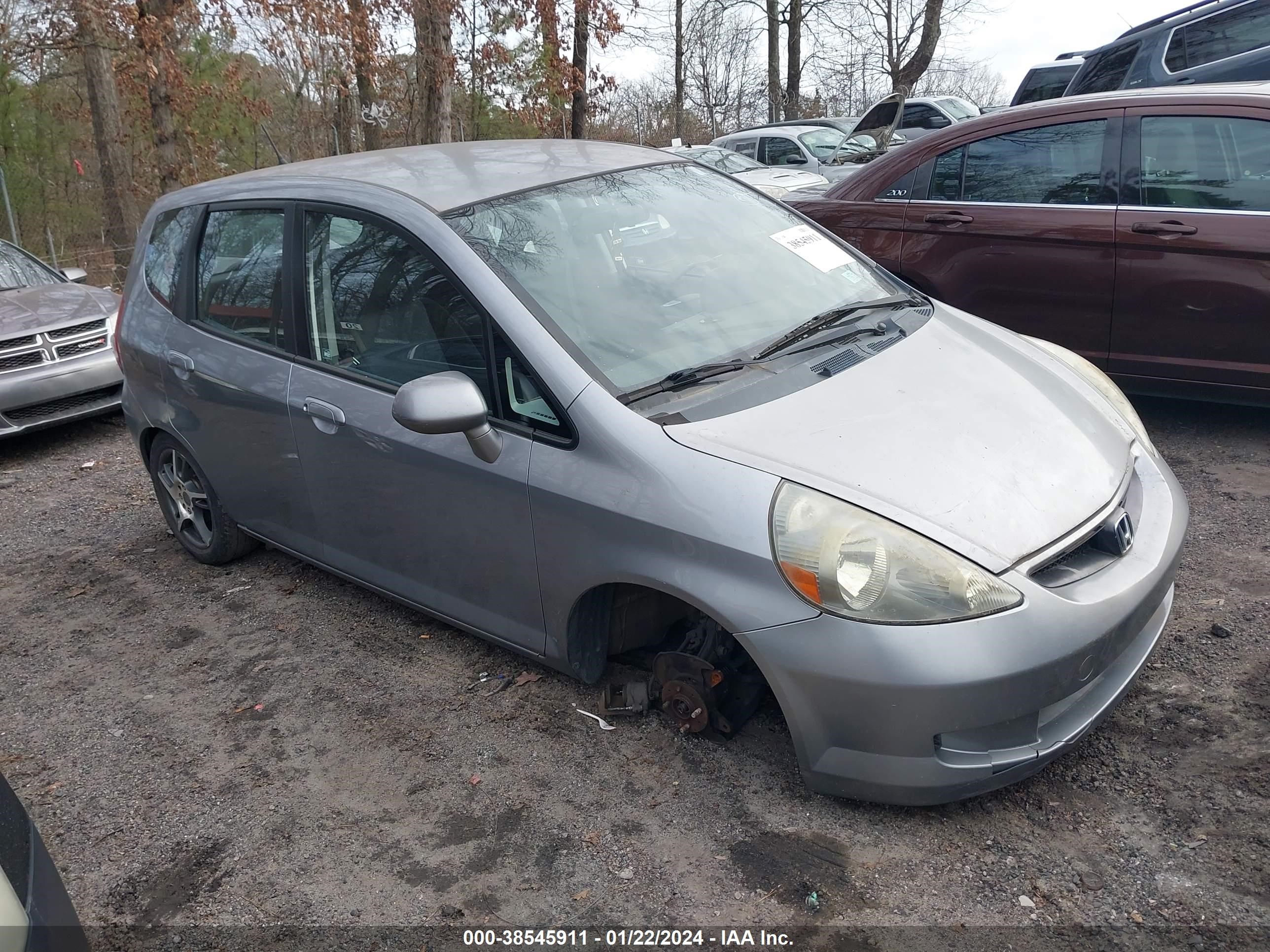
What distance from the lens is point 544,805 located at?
2.96m

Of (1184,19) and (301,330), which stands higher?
(1184,19)

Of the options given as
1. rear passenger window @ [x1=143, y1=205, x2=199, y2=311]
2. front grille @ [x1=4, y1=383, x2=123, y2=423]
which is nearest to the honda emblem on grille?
rear passenger window @ [x1=143, y1=205, x2=199, y2=311]

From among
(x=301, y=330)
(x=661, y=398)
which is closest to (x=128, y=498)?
(x=301, y=330)

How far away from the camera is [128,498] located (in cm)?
607

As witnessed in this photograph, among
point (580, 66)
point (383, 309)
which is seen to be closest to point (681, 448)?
point (383, 309)

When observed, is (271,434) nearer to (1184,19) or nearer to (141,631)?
(141,631)

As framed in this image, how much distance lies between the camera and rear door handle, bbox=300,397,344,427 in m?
3.57

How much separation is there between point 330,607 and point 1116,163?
14.0ft

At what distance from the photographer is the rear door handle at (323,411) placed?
3568mm

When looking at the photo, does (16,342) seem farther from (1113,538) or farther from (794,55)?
(794,55)

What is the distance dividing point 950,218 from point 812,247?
1.99m

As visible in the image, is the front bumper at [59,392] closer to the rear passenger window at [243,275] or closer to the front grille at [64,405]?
the front grille at [64,405]

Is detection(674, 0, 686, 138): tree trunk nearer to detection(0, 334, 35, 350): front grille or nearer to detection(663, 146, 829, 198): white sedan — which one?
detection(663, 146, 829, 198): white sedan

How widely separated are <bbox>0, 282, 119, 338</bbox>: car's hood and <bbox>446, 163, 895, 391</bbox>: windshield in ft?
17.4
